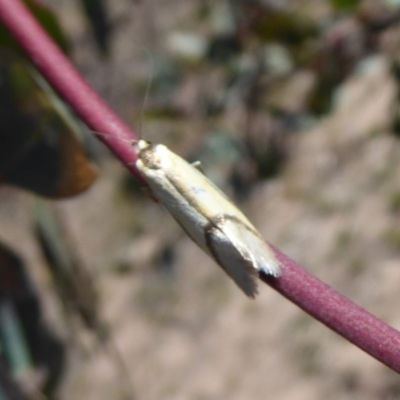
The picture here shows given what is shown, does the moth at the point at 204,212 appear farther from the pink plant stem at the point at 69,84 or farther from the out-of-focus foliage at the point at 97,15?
the out-of-focus foliage at the point at 97,15

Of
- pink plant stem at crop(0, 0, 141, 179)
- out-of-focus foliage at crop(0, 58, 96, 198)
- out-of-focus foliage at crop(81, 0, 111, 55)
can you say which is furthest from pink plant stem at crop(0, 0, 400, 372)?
out-of-focus foliage at crop(81, 0, 111, 55)

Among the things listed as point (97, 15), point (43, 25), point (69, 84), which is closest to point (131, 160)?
point (69, 84)

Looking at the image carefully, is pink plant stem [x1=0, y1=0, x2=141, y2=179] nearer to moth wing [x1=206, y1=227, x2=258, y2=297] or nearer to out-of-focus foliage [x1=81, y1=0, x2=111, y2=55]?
moth wing [x1=206, y1=227, x2=258, y2=297]

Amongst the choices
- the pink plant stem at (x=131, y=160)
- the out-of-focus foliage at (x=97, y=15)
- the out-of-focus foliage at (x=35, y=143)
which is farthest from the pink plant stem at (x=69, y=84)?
the out-of-focus foliage at (x=97, y=15)

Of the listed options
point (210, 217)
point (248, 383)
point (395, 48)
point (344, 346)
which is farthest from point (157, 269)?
point (210, 217)

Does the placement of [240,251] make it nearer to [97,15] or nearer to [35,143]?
[35,143]

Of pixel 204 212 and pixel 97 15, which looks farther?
pixel 97 15

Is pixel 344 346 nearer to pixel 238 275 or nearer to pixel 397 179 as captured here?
pixel 397 179
